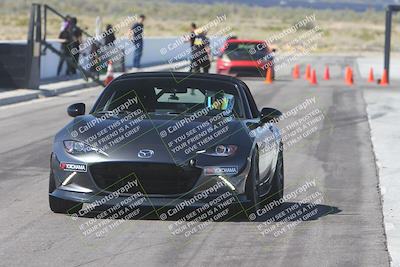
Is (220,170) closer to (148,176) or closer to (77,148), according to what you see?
(148,176)

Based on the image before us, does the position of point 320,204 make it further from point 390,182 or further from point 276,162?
point 390,182

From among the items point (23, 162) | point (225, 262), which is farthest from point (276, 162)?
point (23, 162)

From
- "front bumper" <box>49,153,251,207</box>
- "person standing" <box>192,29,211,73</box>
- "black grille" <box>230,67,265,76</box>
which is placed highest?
"front bumper" <box>49,153,251,207</box>

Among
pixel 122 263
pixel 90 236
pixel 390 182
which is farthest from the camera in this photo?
pixel 390 182

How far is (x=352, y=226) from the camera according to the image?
10.4 m

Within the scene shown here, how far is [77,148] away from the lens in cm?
1000

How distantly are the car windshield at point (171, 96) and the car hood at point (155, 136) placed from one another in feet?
2.14

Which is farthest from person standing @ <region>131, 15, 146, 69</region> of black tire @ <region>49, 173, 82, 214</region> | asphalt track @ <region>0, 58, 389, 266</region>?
black tire @ <region>49, 173, 82, 214</region>

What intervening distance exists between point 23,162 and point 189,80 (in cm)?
429

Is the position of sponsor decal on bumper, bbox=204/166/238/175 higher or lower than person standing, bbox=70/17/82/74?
higher

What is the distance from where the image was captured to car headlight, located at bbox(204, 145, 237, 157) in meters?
9.95

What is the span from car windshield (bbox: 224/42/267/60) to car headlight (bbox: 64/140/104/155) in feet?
94.8

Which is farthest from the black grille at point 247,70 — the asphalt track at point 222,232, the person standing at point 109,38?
the asphalt track at point 222,232

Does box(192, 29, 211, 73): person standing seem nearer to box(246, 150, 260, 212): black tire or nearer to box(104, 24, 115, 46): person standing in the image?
box(104, 24, 115, 46): person standing
